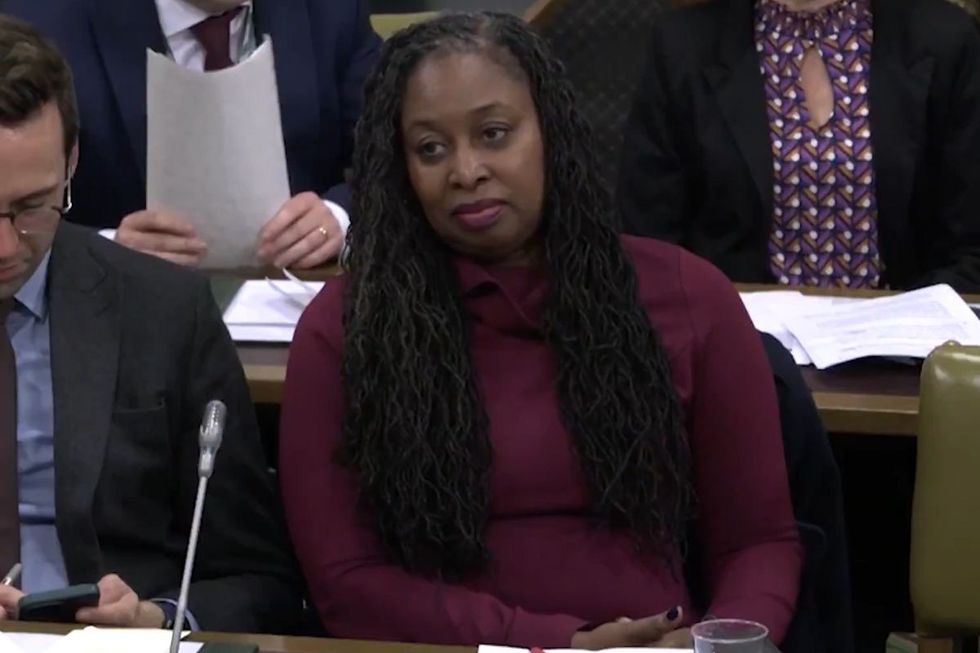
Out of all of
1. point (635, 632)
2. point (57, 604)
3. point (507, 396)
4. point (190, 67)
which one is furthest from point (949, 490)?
point (190, 67)

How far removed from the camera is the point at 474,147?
1755 mm

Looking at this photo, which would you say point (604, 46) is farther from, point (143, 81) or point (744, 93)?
point (143, 81)

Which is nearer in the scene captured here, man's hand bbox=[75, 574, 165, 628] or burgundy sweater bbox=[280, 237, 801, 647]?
man's hand bbox=[75, 574, 165, 628]

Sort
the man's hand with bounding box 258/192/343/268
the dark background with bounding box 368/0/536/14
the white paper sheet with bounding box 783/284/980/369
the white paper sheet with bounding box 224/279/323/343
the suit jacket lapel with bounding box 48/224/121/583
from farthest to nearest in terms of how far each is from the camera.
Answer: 1. the dark background with bounding box 368/0/536/14
2. the man's hand with bounding box 258/192/343/268
3. the white paper sheet with bounding box 224/279/323/343
4. the white paper sheet with bounding box 783/284/980/369
5. the suit jacket lapel with bounding box 48/224/121/583

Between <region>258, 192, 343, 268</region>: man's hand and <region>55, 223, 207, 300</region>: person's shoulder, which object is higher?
<region>55, 223, 207, 300</region>: person's shoulder

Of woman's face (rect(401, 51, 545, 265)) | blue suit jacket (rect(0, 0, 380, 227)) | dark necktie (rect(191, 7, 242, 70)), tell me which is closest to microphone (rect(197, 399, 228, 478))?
woman's face (rect(401, 51, 545, 265))

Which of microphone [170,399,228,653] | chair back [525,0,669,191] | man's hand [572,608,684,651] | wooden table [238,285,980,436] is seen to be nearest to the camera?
microphone [170,399,228,653]

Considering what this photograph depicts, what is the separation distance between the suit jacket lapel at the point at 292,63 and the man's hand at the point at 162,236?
0.41m

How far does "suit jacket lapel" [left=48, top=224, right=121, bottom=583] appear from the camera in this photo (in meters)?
1.71

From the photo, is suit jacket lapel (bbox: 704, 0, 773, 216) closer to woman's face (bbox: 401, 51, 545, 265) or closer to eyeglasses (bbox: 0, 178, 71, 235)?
woman's face (bbox: 401, 51, 545, 265)

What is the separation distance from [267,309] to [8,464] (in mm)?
610

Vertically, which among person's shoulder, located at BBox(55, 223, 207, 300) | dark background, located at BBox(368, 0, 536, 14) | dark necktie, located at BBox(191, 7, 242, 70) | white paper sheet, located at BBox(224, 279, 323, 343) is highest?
dark necktie, located at BBox(191, 7, 242, 70)

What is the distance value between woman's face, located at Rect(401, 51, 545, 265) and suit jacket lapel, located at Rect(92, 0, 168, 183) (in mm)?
949

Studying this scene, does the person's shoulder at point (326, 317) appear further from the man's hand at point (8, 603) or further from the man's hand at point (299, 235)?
the man's hand at point (299, 235)
